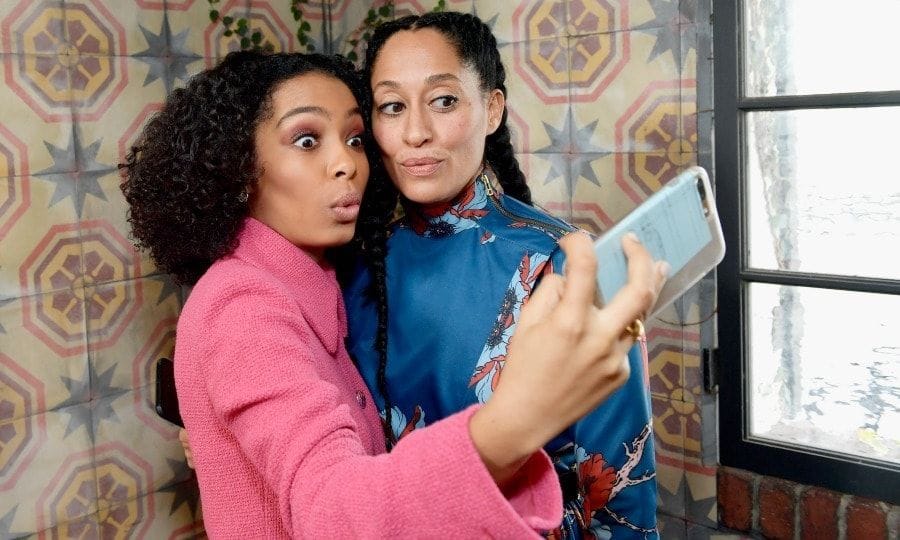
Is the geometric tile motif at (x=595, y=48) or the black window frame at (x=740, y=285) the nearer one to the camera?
the black window frame at (x=740, y=285)

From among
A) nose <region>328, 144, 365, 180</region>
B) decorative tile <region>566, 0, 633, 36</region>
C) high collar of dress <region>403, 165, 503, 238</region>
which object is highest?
decorative tile <region>566, 0, 633, 36</region>

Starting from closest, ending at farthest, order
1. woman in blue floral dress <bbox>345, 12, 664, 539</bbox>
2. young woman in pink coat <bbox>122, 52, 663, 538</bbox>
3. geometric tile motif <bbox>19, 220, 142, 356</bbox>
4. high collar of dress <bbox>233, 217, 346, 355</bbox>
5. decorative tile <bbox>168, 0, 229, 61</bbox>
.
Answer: young woman in pink coat <bbox>122, 52, 663, 538</bbox> → high collar of dress <bbox>233, 217, 346, 355</bbox> → woman in blue floral dress <bbox>345, 12, 664, 539</bbox> → geometric tile motif <bbox>19, 220, 142, 356</bbox> → decorative tile <bbox>168, 0, 229, 61</bbox>

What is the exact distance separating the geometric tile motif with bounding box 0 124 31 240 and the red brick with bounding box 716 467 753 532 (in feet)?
5.25

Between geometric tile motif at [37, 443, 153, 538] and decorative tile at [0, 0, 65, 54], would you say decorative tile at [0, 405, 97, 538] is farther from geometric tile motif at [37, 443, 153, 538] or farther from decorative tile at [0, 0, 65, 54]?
decorative tile at [0, 0, 65, 54]

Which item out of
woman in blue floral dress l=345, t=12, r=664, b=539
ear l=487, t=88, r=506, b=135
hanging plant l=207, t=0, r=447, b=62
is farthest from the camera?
hanging plant l=207, t=0, r=447, b=62

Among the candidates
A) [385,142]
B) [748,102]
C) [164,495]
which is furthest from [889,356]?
[164,495]

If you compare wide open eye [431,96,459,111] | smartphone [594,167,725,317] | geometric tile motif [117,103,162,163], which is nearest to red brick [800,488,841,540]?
wide open eye [431,96,459,111]

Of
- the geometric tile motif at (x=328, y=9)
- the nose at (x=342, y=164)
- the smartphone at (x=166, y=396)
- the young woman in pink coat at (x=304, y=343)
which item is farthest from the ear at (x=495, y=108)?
the geometric tile motif at (x=328, y=9)

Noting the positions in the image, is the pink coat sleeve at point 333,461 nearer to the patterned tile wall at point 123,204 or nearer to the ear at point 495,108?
the ear at point 495,108

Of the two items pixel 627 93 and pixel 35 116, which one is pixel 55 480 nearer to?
pixel 35 116

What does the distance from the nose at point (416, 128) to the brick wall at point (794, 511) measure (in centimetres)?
113

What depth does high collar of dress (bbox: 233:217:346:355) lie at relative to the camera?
1.06 m

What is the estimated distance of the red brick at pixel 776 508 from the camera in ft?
5.88

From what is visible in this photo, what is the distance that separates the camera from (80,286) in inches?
70.9
